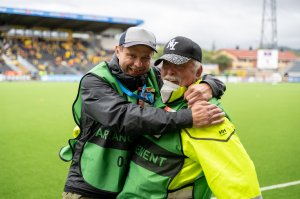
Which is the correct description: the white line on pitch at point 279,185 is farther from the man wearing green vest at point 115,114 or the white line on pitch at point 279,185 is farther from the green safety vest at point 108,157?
the green safety vest at point 108,157

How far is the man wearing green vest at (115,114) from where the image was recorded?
2.25 meters

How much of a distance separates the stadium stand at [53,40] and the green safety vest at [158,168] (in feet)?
142

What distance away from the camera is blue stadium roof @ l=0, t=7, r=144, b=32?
45.8 meters

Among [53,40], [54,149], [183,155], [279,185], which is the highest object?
[183,155]

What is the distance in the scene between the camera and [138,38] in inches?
97.3

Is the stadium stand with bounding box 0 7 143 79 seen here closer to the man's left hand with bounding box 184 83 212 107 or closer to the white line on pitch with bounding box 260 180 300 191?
the white line on pitch with bounding box 260 180 300 191

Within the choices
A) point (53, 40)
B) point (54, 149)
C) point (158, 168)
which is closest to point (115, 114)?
point (158, 168)

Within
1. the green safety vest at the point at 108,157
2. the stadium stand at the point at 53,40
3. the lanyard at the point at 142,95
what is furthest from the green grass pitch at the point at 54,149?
the stadium stand at the point at 53,40

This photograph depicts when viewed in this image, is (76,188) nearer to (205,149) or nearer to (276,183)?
(205,149)

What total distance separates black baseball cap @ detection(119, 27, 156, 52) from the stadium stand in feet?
141

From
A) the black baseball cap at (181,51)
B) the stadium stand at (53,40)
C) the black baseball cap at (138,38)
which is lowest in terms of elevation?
the stadium stand at (53,40)

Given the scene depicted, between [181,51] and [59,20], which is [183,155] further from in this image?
[59,20]

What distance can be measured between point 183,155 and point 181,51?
60 centimetres

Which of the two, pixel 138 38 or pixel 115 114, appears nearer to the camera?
pixel 115 114
